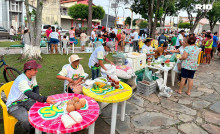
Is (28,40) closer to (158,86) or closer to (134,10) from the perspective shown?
(158,86)

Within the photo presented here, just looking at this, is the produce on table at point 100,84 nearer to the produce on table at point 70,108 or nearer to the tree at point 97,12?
the produce on table at point 70,108

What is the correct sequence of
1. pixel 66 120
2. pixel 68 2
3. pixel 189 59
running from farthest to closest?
pixel 68 2, pixel 189 59, pixel 66 120

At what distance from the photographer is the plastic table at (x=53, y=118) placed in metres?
1.89

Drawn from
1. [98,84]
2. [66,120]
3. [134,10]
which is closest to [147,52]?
[98,84]

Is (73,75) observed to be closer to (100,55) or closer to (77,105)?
(100,55)

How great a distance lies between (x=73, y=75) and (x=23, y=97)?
3.48 feet

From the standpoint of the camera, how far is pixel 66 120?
6.33ft

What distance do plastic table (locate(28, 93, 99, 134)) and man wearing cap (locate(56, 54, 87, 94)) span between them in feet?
2.79

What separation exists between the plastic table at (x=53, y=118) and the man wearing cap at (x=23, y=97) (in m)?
0.18

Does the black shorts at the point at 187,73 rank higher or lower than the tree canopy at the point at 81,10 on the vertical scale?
lower

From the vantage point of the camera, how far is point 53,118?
2074 mm

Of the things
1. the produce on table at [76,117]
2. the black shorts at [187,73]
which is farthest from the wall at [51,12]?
the produce on table at [76,117]

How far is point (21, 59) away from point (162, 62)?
6440 millimetres

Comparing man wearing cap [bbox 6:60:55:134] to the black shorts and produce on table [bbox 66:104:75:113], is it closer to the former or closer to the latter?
produce on table [bbox 66:104:75:113]
